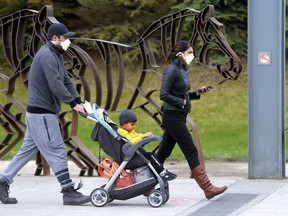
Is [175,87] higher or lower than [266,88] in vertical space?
higher

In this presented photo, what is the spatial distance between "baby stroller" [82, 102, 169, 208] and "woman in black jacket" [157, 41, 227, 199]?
507mm

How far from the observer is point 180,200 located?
9984 mm

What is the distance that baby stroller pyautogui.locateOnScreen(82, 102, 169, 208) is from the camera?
9430mm

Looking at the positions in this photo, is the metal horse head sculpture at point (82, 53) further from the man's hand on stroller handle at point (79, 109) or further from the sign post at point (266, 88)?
the man's hand on stroller handle at point (79, 109)

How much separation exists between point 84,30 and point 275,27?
12.9 meters

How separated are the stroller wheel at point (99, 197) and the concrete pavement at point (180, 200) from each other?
7 cm

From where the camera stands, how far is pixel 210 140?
57.5ft

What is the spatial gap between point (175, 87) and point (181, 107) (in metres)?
0.24

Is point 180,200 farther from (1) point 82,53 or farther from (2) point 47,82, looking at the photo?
(1) point 82,53

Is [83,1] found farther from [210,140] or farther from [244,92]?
[210,140]

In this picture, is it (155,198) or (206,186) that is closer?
(155,198)

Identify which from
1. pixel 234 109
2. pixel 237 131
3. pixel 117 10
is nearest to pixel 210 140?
pixel 237 131

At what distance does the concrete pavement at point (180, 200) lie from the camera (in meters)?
9.20

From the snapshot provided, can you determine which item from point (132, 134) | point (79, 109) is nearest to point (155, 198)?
point (132, 134)
